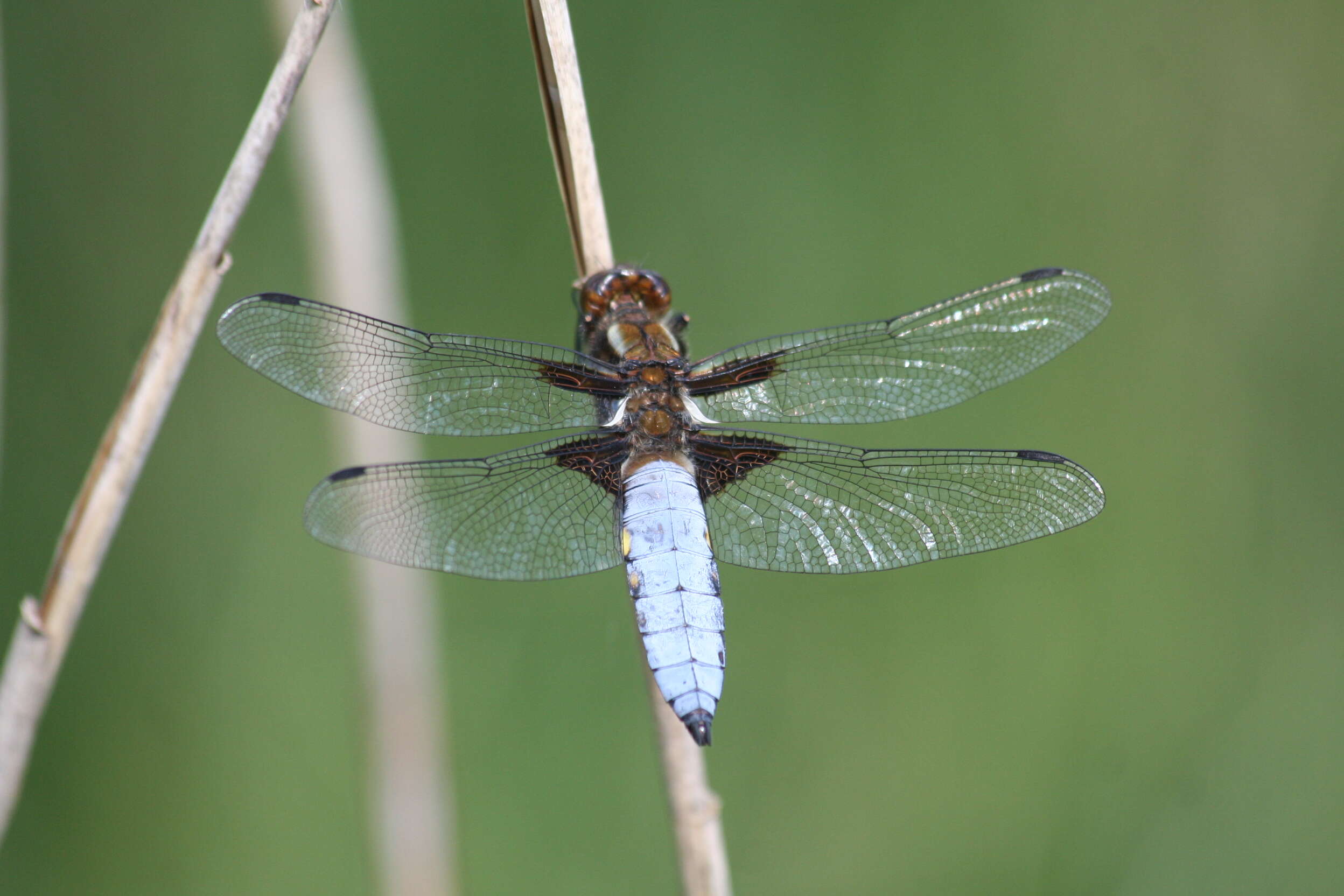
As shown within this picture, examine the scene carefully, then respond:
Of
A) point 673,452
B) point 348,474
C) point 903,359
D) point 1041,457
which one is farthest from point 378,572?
point 1041,457

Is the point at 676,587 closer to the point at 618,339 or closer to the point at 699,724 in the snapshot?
the point at 699,724

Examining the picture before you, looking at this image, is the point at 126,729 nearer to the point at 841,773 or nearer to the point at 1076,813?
the point at 841,773

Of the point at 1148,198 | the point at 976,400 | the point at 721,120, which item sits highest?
the point at 721,120

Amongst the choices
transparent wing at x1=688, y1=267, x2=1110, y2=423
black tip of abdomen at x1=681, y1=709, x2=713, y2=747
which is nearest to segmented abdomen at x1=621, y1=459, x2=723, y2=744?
black tip of abdomen at x1=681, y1=709, x2=713, y2=747

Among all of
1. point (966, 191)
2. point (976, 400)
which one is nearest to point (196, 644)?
point (976, 400)

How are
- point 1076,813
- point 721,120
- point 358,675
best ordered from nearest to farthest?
point 358,675 < point 1076,813 < point 721,120
